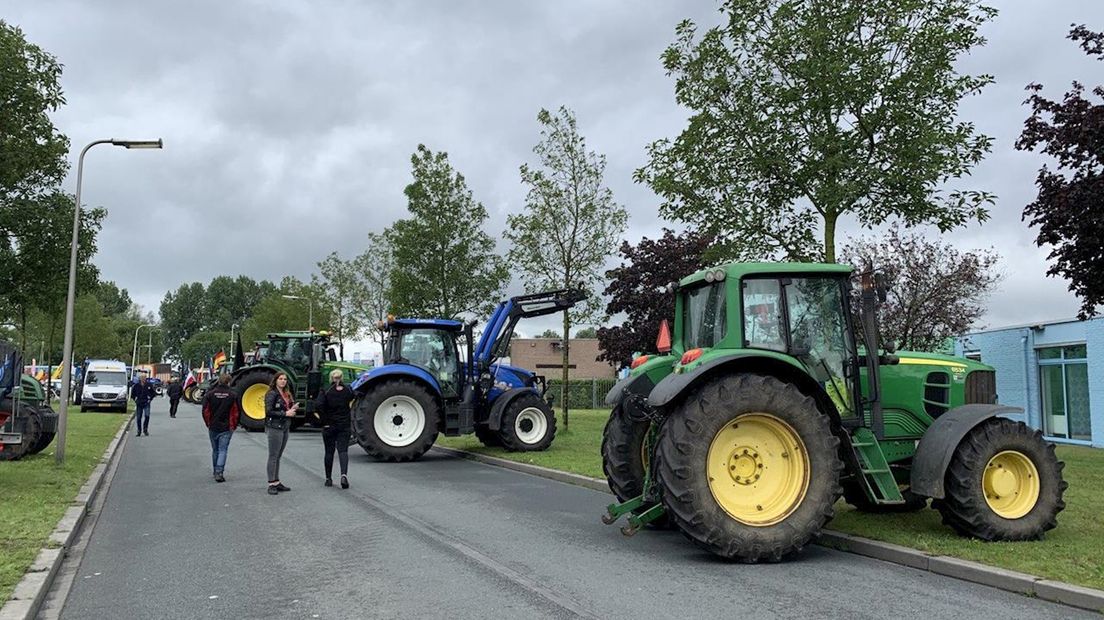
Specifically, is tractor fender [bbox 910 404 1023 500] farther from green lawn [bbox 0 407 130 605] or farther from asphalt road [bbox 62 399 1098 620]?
green lawn [bbox 0 407 130 605]

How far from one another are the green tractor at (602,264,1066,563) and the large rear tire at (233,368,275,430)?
1897cm

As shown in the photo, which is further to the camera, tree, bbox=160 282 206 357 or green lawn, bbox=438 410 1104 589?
tree, bbox=160 282 206 357

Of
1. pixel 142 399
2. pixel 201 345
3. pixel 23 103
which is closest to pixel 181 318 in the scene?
pixel 201 345

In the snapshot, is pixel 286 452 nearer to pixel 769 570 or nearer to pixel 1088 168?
pixel 769 570

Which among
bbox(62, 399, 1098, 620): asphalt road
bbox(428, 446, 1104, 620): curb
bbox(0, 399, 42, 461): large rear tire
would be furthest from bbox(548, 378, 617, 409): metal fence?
bbox(428, 446, 1104, 620): curb

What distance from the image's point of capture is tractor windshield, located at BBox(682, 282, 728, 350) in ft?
26.7

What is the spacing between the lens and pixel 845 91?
12.5 m

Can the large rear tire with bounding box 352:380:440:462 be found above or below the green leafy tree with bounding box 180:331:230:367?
below

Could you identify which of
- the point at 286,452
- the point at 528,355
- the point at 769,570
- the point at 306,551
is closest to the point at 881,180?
the point at 769,570

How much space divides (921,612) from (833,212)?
26.8 feet

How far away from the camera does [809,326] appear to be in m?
8.16

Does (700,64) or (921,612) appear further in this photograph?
(700,64)

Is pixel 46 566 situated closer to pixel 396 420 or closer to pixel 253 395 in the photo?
pixel 396 420

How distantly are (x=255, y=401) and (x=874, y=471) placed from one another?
21.4m
